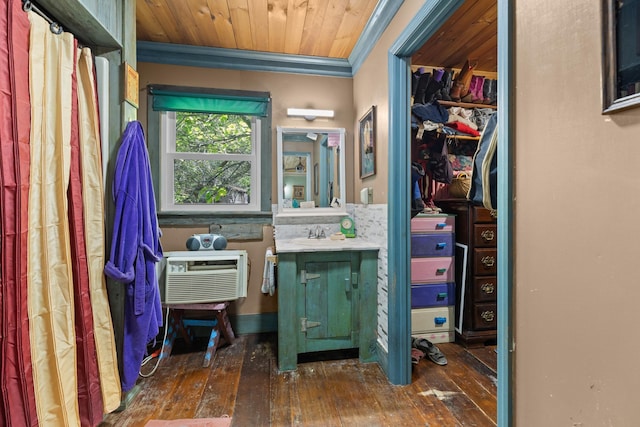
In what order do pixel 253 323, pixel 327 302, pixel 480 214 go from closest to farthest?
pixel 327 302
pixel 480 214
pixel 253 323

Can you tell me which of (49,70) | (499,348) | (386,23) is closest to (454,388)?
(499,348)

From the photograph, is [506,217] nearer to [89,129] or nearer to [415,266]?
[415,266]

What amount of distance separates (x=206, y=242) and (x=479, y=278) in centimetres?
216

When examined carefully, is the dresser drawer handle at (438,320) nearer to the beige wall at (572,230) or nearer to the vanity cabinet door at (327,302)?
the vanity cabinet door at (327,302)

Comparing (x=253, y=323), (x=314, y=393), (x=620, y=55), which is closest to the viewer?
(x=620, y=55)

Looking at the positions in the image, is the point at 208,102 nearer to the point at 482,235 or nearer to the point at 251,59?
the point at 251,59

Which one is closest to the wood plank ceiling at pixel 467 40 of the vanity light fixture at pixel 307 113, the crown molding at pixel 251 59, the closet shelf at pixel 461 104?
the closet shelf at pixel 461 104

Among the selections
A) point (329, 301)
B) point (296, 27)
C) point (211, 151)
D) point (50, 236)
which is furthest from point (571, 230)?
point (211, 151)

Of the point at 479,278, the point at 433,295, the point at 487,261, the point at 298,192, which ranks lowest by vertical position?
the point at 433,295

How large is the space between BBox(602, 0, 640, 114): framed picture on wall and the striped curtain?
67.1 inches

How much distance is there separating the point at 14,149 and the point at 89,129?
0.40 m

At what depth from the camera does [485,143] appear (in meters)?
1.34

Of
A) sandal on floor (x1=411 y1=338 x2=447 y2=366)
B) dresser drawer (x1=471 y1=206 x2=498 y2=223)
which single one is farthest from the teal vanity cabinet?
dresser drawer (x1=471 y1=206 x2=498 y2=223)

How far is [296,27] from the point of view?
A: 2.09 meters
